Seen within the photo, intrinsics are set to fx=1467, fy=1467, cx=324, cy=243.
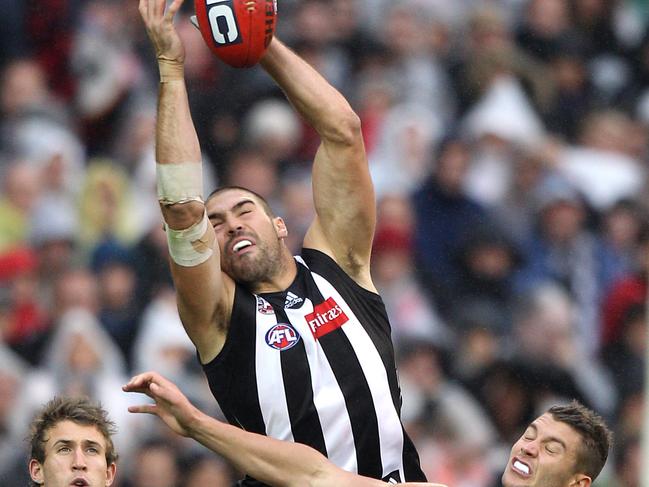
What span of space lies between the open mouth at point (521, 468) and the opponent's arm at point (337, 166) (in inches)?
34.4

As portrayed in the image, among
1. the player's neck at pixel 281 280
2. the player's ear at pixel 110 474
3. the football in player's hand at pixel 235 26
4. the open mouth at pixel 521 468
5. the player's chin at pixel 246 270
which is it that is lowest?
the open mouth at pixel 521 468

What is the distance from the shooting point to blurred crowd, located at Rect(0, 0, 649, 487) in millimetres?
8461

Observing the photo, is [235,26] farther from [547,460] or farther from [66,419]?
[547,460]

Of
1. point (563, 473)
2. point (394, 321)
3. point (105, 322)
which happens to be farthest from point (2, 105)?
point (563, 473)

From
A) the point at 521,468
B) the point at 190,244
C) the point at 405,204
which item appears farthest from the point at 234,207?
the point at 405,204

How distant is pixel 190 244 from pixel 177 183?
216mm

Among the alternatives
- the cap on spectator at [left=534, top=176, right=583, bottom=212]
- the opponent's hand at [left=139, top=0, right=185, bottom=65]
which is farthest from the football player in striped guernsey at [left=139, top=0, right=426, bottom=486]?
the cap on spectator at [left=534, top=176, right=583, bottom=212]

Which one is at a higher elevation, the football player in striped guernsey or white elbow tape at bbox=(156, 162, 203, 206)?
white elbow tape at bbox=(156, 162, 203, 206)

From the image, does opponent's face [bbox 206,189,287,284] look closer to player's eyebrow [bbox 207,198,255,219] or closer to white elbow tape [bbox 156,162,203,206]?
player's eyebrow [bbox 207,198,255,219]

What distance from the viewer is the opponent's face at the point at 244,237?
17.7ft

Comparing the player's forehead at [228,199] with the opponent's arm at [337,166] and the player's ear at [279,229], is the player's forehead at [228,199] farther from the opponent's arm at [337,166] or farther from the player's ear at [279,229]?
the opponent's arm at [337,166]

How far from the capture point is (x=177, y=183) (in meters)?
5.03

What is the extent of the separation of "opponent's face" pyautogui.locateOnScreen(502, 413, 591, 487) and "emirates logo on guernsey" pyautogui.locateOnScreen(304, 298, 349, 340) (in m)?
0.80

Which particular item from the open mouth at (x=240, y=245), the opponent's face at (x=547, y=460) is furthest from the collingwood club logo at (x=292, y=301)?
the opponent's face at (x=547, y=460)
